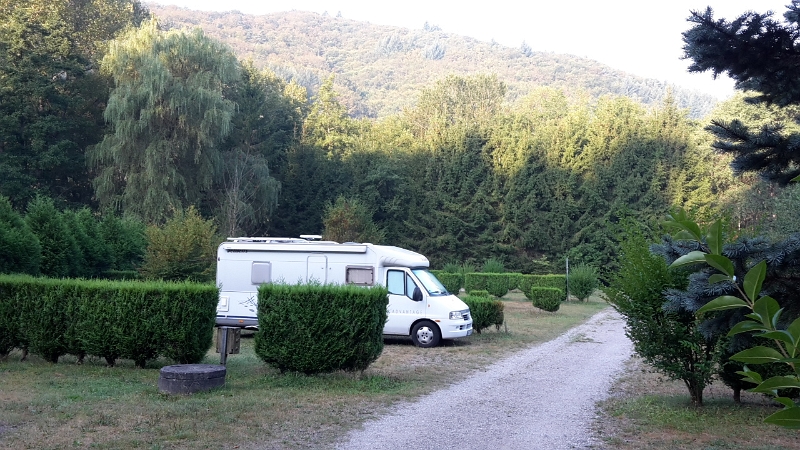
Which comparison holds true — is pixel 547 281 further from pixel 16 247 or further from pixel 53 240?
pixel 16 247

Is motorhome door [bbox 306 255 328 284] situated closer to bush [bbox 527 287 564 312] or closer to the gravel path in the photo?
the gravel path

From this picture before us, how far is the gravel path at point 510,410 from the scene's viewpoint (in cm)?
723

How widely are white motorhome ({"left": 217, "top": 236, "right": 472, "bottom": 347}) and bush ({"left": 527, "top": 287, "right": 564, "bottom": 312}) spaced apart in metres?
8.98

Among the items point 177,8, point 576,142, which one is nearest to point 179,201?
point 576,142

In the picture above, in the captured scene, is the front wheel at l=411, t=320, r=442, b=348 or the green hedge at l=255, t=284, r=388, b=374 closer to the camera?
the green hedge at l=255, t=284, r=388, b=374

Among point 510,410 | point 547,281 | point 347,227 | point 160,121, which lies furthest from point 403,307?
point 160,121

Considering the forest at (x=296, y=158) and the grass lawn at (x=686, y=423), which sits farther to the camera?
the forest at (x=296, y=158)

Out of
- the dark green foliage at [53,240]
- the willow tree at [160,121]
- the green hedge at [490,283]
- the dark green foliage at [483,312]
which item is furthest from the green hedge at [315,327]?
the willow tree at [160,121]

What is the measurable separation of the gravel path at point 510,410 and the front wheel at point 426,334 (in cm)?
200

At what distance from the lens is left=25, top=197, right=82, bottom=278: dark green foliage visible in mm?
19047

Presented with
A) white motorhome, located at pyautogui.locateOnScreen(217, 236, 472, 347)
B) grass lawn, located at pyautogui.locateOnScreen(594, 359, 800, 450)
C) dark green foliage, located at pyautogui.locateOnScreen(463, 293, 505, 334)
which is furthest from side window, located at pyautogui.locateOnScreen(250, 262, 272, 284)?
grass lawn, located at pyautogui.locateOnScreen(594, 359, 800, 450)

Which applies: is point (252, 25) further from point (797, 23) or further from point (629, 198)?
point (797, 23)

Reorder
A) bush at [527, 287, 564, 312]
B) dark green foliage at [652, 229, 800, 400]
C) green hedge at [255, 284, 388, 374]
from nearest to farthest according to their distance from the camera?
dark green foliage at [652, 229, 800, 400]
green hedge at [255, 284, 388, 374]
bush at [527, 287, 564, 312]

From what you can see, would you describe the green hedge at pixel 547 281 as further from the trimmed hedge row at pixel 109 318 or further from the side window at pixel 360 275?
the trimmed hedge row at pixel 109 318
